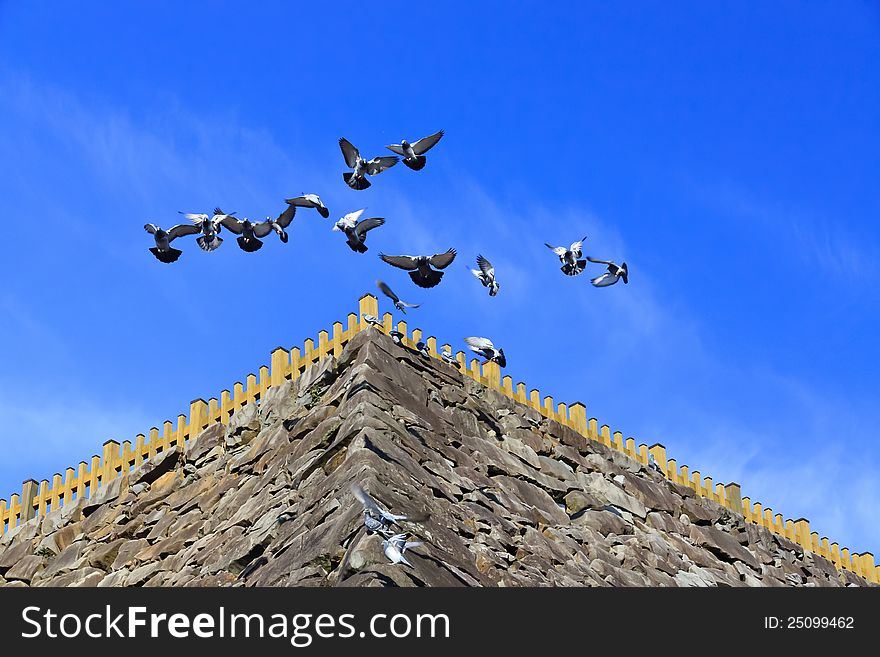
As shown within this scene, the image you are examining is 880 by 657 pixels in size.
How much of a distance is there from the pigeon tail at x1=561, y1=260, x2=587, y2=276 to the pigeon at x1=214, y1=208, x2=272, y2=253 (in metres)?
4.36

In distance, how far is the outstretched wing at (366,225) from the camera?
2344cm

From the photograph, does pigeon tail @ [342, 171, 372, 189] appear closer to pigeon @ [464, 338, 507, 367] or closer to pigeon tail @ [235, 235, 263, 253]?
pigeon tail @ [235, 235, 263, 253]

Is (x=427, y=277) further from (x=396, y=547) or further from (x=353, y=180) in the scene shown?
(x=396, y=547)

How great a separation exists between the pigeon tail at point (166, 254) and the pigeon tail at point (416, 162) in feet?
12.5

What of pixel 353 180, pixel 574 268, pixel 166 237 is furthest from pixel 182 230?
pixel 574 268

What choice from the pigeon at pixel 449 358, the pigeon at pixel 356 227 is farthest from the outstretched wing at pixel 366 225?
the pigeon at pixel 449 358

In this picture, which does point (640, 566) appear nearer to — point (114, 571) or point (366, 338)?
point (366, 338)

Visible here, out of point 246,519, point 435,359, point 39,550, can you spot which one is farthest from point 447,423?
point 39,550

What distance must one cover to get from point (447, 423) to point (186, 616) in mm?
7725

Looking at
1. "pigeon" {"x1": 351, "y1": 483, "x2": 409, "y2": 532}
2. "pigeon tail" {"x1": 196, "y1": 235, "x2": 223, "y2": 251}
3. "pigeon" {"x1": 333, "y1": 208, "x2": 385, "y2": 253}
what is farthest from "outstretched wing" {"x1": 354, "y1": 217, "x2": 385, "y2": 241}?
"pigeon" {"x1": 351, "y1": 483, "x2": 409, "y2": 532}

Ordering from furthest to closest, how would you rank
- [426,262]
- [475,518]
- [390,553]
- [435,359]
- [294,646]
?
[435,359] < [426,262] < [475,518] < [390,553] < [294,646]

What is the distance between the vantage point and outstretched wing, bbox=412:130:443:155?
22750mm

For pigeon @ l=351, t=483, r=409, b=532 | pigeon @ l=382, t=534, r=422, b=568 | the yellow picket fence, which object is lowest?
pigeon @ l=382, t=534, r=422, b=568

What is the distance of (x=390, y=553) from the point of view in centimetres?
1894
